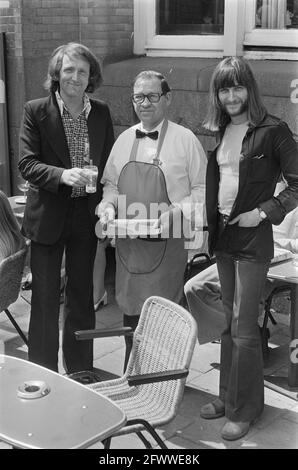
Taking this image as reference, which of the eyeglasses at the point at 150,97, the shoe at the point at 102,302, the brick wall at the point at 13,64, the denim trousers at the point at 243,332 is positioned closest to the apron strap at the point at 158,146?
the eyeglasses at the point at 150,97

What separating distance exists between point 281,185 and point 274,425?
166 cm

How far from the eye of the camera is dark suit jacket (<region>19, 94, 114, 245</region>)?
419 cm

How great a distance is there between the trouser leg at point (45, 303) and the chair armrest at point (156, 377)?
1322 millimetres

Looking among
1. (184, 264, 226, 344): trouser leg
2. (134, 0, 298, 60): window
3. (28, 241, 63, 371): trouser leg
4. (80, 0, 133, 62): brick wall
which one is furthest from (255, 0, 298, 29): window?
(28, 241, 63, 371): trouser leg

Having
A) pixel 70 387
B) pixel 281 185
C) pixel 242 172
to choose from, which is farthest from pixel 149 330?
pixel 281 185

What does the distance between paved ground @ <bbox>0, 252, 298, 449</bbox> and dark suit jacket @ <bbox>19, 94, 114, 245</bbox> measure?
105 cm

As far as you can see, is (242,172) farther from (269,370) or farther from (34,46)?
(34,46)

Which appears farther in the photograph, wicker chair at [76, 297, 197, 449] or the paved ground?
the paved ground

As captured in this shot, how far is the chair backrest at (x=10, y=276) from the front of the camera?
4566mm

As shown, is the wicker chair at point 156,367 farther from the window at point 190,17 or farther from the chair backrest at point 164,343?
the window at point 190,17

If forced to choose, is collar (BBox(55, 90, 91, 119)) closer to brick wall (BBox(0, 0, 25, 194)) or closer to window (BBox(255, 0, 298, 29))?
window (BBox(255, 0, 298, 29))

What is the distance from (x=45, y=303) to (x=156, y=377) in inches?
55.4

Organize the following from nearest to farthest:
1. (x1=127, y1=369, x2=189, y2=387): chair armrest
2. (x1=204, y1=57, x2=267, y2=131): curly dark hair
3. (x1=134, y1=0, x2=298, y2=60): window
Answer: (x1=127, y1=369, x2=189, y2=387): chair armrest, (x1=204, y1=57, x2=267, y2=131): curly dark hair, (x1=134, y1=0, x2=298, y2=60): window

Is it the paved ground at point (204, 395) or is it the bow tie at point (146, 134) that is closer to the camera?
the paved ground at point (204, 395)
